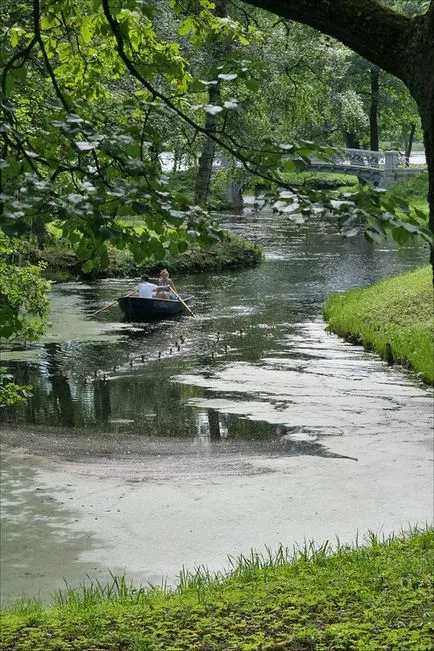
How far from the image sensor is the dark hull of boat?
79.2 feet

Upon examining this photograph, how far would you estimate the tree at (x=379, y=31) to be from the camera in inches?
182

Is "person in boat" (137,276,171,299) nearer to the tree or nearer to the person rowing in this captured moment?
the person rowing

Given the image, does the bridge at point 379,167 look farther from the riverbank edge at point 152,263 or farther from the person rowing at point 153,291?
the person rowing at point 153,291

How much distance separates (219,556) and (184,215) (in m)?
4.92

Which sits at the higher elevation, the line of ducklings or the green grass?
the green grass

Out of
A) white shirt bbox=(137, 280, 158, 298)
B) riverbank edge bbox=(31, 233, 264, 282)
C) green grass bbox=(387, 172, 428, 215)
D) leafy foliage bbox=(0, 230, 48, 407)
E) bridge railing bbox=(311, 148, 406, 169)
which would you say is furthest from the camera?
bridge railing bbox=(311, 148, 406, 169)

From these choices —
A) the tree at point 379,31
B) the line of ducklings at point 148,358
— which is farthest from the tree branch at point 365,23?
the line of ducklings at point 148,358

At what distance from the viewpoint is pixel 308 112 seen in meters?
34.9

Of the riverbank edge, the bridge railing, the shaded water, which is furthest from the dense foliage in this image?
the bridge railing

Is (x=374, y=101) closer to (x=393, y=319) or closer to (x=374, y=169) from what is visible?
(x=374, y=169)

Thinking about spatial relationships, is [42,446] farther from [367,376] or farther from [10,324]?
[10,324]

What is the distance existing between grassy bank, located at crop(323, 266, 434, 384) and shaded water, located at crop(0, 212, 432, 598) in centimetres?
36

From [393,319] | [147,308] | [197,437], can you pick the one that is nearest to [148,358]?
[147,308]

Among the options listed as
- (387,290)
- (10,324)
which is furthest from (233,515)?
(387,290)
